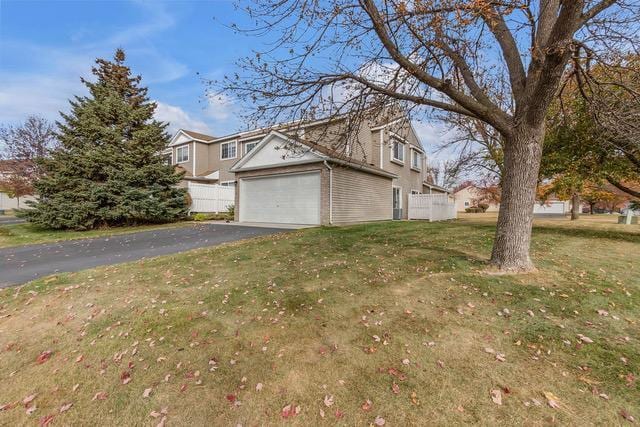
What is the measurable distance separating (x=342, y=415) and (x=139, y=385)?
201 centimetres

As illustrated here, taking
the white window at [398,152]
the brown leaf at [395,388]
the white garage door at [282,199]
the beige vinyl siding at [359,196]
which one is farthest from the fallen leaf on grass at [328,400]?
the white window at [398,152]

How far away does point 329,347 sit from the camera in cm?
322

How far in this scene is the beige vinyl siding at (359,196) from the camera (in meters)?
13.9

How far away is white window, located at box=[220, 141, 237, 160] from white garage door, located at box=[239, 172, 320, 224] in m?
8.21

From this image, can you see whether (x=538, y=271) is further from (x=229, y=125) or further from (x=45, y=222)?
(x=45, y=222)

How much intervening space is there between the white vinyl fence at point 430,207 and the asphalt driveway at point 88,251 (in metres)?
13.3

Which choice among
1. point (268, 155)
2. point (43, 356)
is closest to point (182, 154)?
point (268, 155)

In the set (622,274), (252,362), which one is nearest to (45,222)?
(252,362)

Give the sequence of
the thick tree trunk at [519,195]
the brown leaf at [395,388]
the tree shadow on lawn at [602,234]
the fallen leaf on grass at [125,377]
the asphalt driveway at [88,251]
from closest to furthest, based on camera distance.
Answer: the brown leaf at [395,388] < the fallen leaf on grass at [125,377] < the thick tree trunk at [519,195] < the asphalt driveway at [88,251] < the tree shadow on lawn at [602,234]

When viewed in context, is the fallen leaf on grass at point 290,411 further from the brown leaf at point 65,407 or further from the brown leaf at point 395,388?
the brown leaf at point 65,407

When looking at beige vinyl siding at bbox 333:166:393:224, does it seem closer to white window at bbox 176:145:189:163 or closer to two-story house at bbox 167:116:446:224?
two-story house at bbox 167:116:446:224

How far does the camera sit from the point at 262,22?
16.3 ft

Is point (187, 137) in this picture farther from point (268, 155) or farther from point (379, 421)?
point (379, 421)

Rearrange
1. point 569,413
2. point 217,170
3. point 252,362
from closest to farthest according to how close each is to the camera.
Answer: point 569,413
point 252,362
point 217,170
